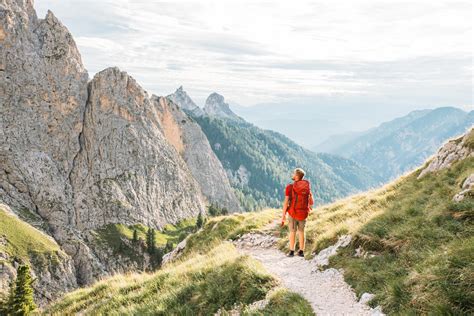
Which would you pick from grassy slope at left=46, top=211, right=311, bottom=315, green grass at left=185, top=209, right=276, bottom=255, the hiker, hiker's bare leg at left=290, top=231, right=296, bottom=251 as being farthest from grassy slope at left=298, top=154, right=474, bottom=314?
green grass at left=185, top=209, right=276, bottom=255

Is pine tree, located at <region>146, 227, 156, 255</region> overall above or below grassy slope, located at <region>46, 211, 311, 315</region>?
below

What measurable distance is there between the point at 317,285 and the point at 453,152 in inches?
538

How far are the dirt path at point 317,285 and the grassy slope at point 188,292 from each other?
706mm

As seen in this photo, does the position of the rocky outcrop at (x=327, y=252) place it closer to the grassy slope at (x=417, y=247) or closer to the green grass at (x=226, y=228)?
the grassy slope at (x=417, y=247)

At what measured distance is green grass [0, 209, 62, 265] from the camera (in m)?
138

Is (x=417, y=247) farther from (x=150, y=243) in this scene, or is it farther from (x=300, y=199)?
(x=150, y=243)

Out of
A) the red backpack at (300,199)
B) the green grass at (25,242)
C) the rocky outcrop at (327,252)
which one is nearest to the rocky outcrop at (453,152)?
the rocky outcrop at (327,252)

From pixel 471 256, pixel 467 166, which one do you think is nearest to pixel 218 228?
pixel 467 166

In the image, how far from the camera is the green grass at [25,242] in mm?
138062

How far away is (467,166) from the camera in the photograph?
722 inches

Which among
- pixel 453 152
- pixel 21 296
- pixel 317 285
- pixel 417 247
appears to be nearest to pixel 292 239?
pixel 317 285

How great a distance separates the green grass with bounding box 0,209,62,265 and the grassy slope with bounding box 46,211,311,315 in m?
141

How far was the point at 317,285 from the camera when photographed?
13.3 metres

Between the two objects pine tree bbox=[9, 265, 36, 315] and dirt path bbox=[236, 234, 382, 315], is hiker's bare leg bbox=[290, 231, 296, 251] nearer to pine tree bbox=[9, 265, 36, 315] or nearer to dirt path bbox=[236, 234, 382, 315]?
dirt path bbox=[236, 234, 382, 315]
